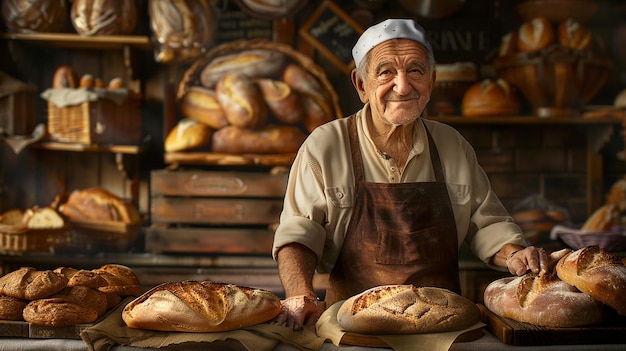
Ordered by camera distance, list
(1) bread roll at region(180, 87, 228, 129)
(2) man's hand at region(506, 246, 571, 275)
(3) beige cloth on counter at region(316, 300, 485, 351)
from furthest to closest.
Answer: (1) bread roll at region(180, 87, 228, 129) → (2) man's hand at region(506, 246, 571, 275) → (3) beige cloth on counter at region(316, 300, 485, 351)

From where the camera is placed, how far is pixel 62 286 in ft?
5.91

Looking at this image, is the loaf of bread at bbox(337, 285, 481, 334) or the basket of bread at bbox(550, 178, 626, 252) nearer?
the loaf of bread at bbox(337, 285, 481, 334)

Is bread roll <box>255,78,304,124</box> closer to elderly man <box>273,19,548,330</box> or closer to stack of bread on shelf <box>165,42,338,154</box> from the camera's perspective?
stack of bread on shelf <box>165,42,338,154</box>

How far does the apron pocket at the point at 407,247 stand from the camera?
7.29ft

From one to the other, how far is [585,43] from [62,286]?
9.98 feet

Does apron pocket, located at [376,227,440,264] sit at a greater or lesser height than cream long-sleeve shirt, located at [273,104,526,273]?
lesser

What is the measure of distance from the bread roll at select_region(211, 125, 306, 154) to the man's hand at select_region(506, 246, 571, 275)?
1.92 metres

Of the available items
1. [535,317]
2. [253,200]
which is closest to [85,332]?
[535,317]

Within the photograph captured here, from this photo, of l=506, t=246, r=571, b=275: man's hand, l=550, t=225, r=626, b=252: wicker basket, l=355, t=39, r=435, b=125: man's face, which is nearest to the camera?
l=506, t=246, r=571, b=275: man's hand

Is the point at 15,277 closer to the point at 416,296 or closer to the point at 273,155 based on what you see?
the point at 416,296

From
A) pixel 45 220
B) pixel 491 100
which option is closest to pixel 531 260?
pixel 491 100

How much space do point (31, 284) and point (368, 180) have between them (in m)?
1.02

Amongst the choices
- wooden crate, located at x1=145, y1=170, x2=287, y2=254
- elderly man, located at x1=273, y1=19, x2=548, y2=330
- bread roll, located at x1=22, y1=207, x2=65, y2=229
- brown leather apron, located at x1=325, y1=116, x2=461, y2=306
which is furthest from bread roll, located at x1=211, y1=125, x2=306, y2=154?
brown leather apron, located at x1=325, y1=116, x2=461, y2=306

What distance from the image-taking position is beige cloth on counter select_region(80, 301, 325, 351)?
5.40 feet
